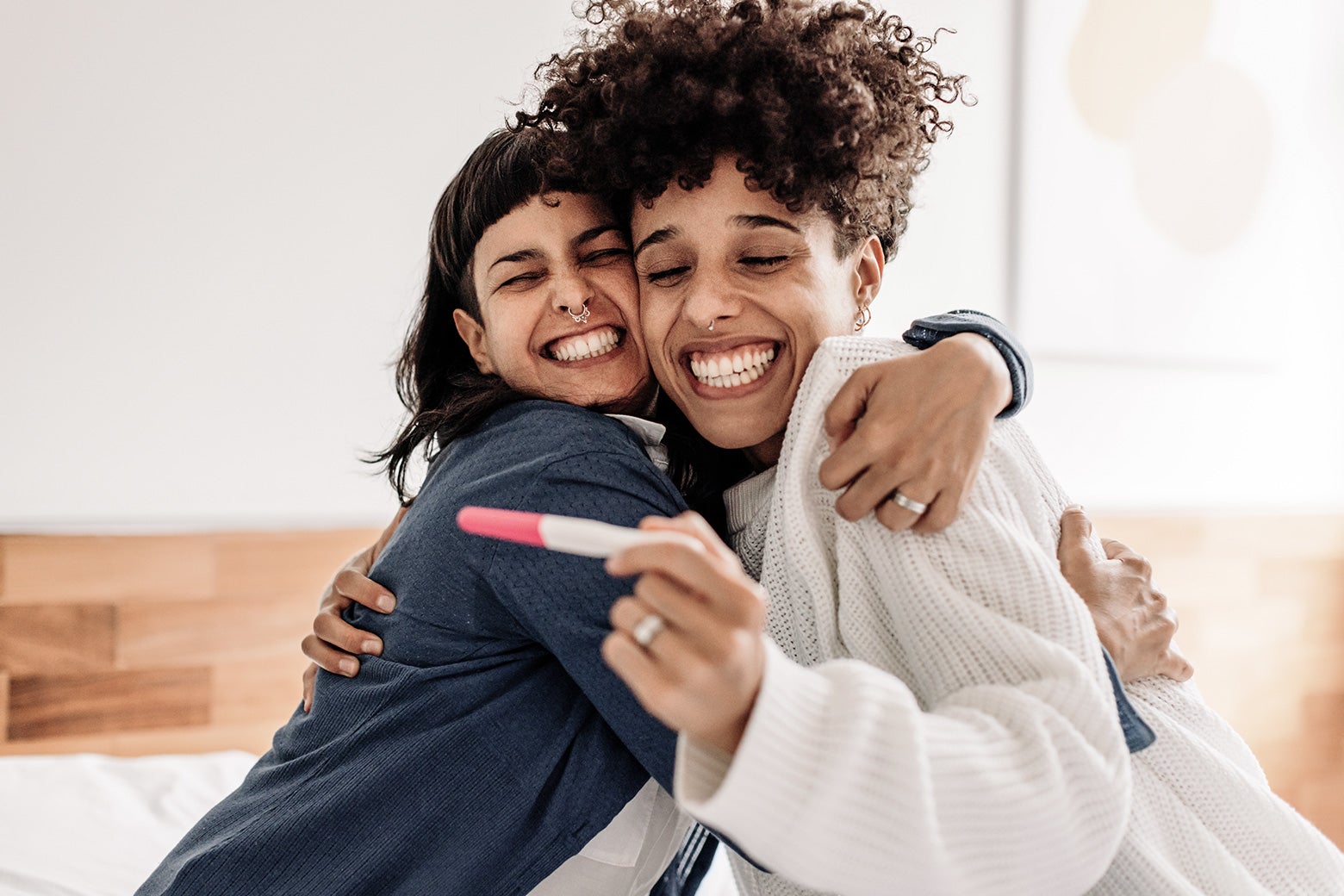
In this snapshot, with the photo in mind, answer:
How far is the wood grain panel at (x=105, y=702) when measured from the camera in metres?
1.80

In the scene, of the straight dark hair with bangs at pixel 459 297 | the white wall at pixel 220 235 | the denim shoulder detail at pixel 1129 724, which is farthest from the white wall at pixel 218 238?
the denim shoulder detail at pixel 1129 724

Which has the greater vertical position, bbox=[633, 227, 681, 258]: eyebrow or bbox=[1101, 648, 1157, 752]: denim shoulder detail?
bbox=[633, 227, 681, 258]: eyebrow

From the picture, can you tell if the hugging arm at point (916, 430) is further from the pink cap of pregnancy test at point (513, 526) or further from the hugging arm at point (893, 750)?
the pink cap of pregnancy test at point (513, 526)

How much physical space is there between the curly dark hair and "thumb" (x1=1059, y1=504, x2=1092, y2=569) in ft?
1.15

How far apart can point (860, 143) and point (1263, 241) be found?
216cm

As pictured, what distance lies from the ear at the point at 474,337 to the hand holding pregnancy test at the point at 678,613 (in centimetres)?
71

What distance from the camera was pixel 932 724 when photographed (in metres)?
0.64

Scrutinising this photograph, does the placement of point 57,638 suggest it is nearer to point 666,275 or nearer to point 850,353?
point 666,275

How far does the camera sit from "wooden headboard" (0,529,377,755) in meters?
1.79

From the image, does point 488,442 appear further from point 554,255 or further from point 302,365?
point 302,365

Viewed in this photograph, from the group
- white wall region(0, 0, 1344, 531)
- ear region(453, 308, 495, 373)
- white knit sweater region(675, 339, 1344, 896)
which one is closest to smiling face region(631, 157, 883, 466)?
white knit sweater region(675, 339, 1344, 896)

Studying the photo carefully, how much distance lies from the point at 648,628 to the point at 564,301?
2.06 ft

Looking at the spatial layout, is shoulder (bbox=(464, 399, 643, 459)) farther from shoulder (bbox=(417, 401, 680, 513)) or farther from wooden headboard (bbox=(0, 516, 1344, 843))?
wooden headboard (bbox=(0, 516, 1344, 843))

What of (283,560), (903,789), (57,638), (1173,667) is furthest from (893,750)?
(57,638)
